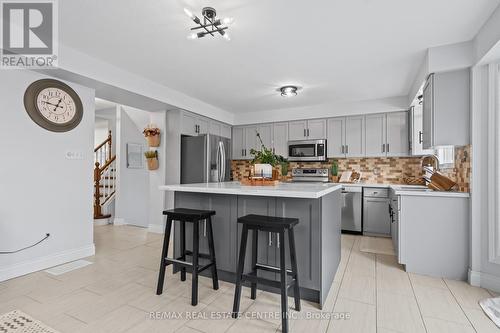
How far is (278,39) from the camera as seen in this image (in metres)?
2.62

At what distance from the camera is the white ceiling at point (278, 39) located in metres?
2.10

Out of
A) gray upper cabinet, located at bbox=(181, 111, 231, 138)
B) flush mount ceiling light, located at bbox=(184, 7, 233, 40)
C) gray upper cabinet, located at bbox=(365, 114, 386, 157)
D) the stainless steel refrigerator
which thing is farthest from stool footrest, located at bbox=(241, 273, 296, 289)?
gray upper cabinet, located at bbox=(365, 114, 386, 157)

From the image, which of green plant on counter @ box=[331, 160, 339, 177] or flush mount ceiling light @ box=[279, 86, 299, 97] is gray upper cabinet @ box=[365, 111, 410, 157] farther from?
flush mount ceiling light @ box=[279, 86, 299, 97]

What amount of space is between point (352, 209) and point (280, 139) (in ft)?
6.61

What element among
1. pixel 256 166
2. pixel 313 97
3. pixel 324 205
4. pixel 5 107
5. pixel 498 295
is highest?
pixel 313 97

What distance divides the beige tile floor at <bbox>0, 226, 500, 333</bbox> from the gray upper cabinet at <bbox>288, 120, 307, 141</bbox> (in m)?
2.95

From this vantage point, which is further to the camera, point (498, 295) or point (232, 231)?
point (232, 231)

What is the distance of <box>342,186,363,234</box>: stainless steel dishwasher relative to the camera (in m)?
4.52

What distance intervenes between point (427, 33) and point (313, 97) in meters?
2.23

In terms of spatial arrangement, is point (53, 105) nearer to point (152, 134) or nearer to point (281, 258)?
point (152, 134)

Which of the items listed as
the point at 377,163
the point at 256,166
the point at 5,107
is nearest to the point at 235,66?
the point at 256,166

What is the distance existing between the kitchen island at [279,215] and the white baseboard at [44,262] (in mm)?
1428

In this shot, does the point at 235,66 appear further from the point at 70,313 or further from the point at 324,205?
the point at 70,313

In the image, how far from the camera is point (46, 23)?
2.33 m
